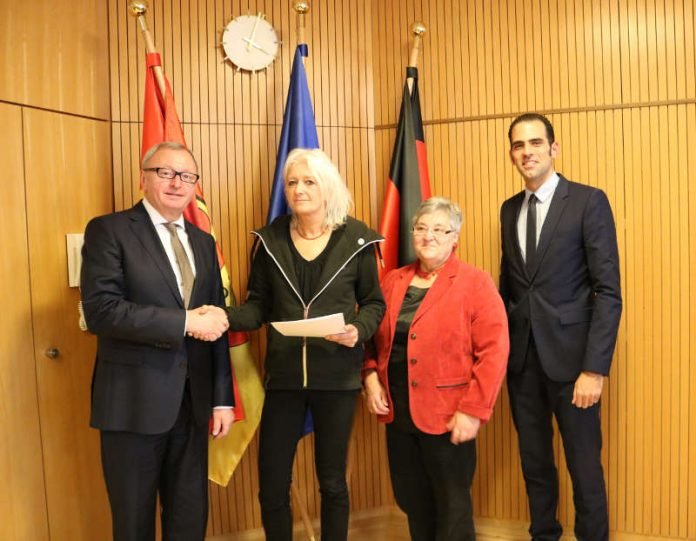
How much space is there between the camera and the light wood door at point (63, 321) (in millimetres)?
2545

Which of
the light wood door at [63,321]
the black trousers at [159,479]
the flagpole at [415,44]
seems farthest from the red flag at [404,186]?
the light wood door at [63,321]

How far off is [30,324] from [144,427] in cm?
88

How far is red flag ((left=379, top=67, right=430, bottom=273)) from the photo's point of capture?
3.03 metres

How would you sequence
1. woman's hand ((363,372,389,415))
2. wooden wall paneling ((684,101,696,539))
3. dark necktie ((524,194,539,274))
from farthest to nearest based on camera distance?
wooden wall paneling ((684,101,696,539)) < dark necktie ((524,194,539,274)) < woman's hand ((363,372,389,415))

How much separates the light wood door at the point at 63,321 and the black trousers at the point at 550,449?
186 centimetres

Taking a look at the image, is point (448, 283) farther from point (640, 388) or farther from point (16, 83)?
point (16, 83)

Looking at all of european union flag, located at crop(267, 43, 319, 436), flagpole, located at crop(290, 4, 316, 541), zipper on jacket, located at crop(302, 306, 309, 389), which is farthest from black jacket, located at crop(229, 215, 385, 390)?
flagpole, located at crop(290, 4, 316, 541)

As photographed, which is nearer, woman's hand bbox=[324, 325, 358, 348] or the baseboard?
woman's hand bbox=[324, 325, 358, 348]

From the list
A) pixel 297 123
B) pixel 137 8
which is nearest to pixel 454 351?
pixel 297 123

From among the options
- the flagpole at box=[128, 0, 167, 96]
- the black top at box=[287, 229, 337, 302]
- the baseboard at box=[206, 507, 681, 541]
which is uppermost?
the flagpole at box=[128, 0, 167, 96]

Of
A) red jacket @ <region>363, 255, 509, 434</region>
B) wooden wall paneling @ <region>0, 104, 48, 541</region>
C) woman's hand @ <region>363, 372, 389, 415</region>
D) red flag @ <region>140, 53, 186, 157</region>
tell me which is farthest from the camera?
red flag @ <region>140, 53, 186, 157</region>

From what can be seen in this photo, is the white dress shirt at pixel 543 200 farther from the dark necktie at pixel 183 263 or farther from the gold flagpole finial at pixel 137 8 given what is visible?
the gold flagpole finial at pixel 137 8

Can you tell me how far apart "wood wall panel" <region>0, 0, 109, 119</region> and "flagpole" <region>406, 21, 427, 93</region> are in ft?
4.76

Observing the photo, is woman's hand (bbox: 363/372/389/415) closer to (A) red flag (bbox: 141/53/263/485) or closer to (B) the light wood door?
(A) red flag (bbox: 141/53/263/485)
